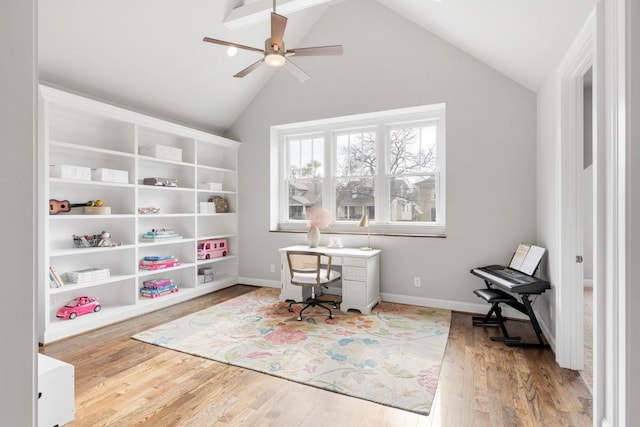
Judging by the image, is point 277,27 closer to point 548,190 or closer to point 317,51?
point 317,51

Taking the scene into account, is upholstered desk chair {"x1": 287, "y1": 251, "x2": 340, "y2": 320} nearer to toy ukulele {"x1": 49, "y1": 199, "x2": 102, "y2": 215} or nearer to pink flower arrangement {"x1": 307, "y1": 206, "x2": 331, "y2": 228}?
pink flower arrangement {"x1": 307, "y1": 206, "x2": 331, "y2": 228}

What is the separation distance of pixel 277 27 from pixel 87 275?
10.1 ft

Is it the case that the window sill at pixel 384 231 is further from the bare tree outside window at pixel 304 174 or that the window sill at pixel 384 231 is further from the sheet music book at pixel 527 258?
the sheet music book at pixel 527 258

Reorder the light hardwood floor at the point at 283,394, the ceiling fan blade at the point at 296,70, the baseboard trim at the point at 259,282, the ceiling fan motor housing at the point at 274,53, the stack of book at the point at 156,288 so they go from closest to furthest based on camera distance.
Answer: the light hardwood floor at the point at 283,394 < the ceiling fan motor housing at the point at 274,53 < the ceiling fan blade at the point at 296,70 < the stack of book at the point at 156,288 < the baseboard trim at the point at 259,282

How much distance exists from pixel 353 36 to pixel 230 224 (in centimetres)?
333

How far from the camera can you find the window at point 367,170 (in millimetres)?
4395

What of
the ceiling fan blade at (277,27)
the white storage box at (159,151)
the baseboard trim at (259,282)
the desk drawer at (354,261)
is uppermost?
the ceiling fan blade at (277,27)

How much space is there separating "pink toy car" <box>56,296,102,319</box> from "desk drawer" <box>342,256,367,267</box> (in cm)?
277

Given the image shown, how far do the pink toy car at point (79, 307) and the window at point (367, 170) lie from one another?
8.21 ft

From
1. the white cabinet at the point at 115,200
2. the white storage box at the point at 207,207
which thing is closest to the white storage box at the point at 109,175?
the white cabinet at the point at 115,200

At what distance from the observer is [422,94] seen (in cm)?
411
